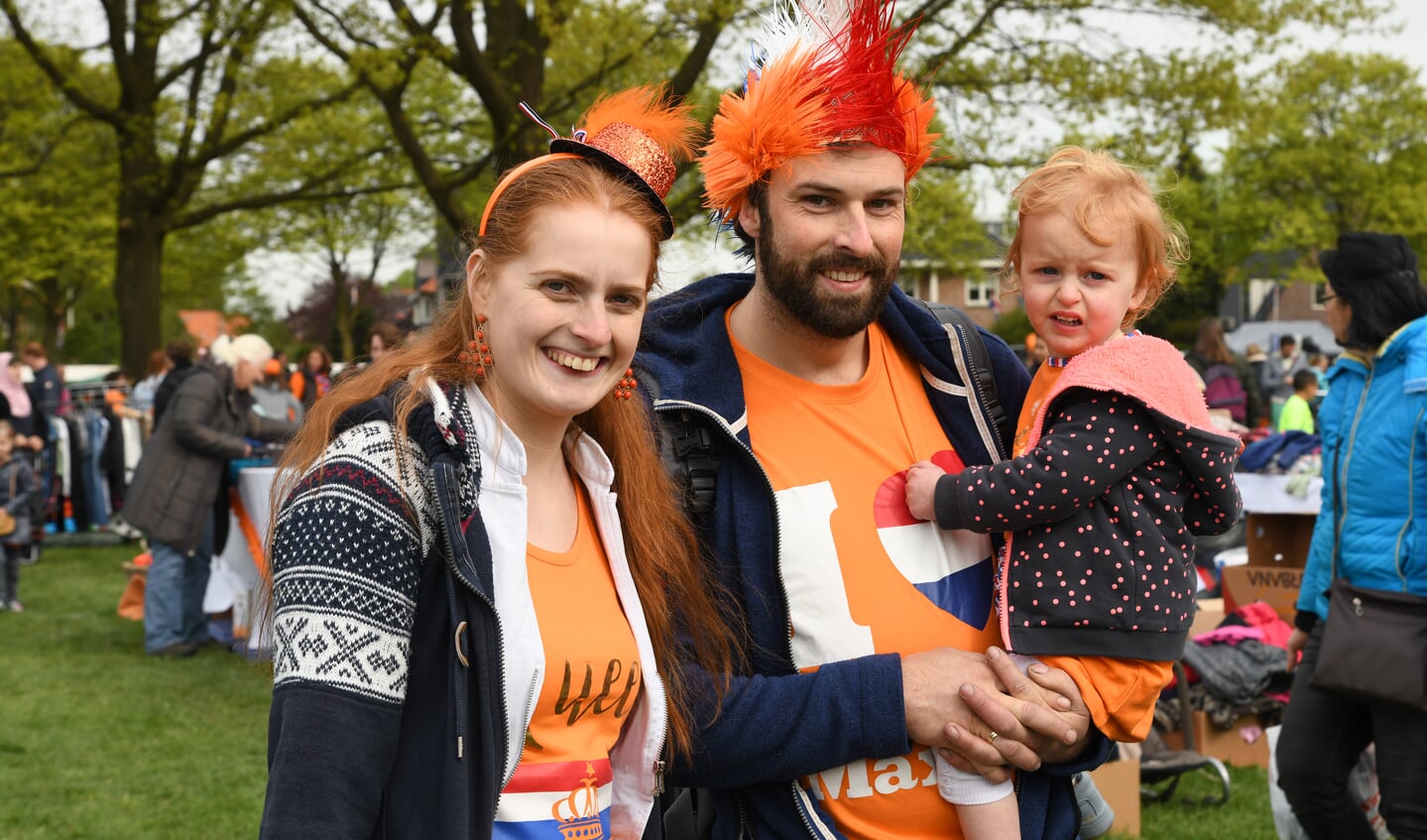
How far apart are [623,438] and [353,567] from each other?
2.31ft

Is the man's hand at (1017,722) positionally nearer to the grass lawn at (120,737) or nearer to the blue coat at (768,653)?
the blue coat at (768,653)

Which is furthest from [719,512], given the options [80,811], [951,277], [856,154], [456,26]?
[951,277]

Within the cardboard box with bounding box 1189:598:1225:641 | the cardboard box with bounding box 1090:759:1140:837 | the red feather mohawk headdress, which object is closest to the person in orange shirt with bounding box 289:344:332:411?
the cardboard box with bounding box 1189:598:1225:641

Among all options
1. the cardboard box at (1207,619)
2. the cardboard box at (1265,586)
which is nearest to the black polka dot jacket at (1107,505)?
the cardboard box at (1207,619)

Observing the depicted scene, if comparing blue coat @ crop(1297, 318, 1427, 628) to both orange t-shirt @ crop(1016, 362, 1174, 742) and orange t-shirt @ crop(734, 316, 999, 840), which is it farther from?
orange t-shirt @ crop(734, 316, 999, 840)

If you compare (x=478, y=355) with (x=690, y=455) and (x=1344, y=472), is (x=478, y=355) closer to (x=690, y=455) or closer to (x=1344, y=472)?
(x=690, y=455)

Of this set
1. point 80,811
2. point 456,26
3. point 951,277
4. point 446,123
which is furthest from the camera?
→ point 951,277

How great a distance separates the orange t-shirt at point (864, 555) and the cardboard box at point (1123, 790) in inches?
136

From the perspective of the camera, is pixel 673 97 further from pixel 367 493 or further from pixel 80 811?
pixel 80 811

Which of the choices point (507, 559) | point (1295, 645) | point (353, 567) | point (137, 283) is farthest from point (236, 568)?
point (137, 283)

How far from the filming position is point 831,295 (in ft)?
8.27

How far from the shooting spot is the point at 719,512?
8.12 ft

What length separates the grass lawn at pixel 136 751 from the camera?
5.80 meters

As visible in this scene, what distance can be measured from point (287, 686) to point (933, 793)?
48.4 inches
